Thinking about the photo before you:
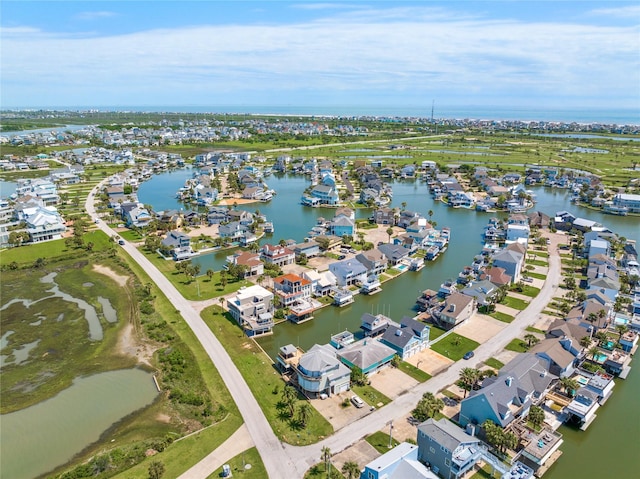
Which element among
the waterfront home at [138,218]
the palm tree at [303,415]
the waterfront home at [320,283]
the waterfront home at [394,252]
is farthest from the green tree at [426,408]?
the waterfront home at [138,218]

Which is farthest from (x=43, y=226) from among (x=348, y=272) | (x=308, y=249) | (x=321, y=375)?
(x=321, y=375)

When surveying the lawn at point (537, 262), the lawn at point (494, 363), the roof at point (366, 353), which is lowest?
the lawn at point (494, 363)

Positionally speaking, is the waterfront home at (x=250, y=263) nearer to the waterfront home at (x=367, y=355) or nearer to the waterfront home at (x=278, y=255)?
the waterfront home at (x=278, y=255)

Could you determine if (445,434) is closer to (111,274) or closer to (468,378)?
(468,378)

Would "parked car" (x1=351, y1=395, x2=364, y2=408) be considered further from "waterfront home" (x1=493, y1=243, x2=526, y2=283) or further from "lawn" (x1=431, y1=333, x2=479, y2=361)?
"waterfront home" (x1=493, y1=243, x2=526, y2=283)

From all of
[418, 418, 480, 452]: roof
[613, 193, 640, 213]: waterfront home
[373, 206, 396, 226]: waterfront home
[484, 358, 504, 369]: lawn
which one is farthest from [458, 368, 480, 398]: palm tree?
[613, 193, 640, 213]: waterfront home

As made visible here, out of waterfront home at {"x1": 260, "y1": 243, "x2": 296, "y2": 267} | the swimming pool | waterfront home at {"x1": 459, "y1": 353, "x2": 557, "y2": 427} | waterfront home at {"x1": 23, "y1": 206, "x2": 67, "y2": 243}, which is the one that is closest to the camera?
waterfront home at {"x1": 459, "y1": 353, "x2": 557, "y2": 427}
